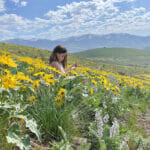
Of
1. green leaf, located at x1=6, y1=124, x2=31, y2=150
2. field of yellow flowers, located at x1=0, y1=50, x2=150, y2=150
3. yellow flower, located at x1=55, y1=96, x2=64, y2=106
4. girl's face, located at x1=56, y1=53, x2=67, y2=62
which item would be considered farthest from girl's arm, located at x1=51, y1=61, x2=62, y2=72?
green leaf, located at x1=6, y1=124, x2=31, y2=150

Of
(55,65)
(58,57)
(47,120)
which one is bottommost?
(47,120)

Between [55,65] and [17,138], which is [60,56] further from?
[17,138]

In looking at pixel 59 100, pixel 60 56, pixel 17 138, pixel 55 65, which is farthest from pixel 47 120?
pixel 60 56

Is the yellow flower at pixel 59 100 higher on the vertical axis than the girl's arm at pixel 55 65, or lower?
lower

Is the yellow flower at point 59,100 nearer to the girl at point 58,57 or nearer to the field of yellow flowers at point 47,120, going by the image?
the field of yellow flowers at point 47,120

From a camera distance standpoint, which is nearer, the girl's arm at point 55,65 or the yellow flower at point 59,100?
the yellow flower at point 59,100

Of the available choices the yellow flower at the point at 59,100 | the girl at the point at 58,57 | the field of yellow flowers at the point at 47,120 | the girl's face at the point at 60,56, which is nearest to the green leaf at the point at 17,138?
the field of yellow flowers at the point at 47,120

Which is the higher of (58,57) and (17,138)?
(58,57)

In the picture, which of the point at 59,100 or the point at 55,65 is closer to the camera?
the point at 59,100

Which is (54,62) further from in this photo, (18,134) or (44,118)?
(18,134)

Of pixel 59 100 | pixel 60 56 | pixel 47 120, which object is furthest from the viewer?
pixel 60 56

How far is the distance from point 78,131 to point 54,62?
310 centimetres

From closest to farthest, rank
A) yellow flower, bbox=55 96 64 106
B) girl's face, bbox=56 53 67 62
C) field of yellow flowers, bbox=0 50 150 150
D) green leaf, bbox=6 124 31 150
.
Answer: green leaf, bbox=6 124 31 150 < field of yellow flowers, bbox=0 50 150 150 < yellow flower, bbox=55 96 64 106 < girl's face, bbox=56 53 67 62

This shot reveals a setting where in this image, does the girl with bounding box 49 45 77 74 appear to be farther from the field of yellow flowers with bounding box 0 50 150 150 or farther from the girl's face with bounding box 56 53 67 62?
the field of yellow flowers with bounding box 0 50 150 150
